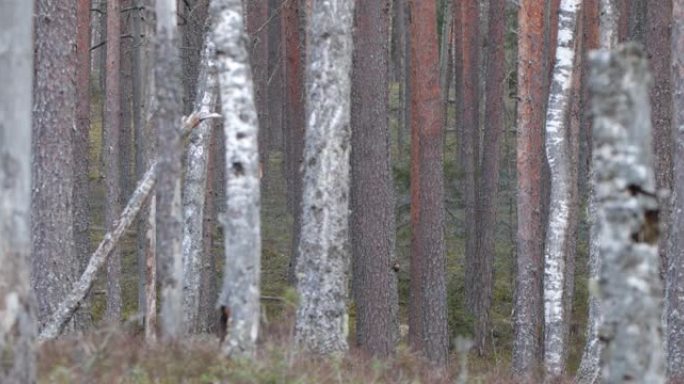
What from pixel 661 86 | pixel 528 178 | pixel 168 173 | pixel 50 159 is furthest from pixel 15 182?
pixel 661 86

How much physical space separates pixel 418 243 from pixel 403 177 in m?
11.9

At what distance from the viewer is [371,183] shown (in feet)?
52.3

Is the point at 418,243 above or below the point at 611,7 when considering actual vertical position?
below

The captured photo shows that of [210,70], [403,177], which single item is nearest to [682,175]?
[210,70]

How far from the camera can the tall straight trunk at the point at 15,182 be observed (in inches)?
235

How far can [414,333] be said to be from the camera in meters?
18.8

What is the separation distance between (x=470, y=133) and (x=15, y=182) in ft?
65.4

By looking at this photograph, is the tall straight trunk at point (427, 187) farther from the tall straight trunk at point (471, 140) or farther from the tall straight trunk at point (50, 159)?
the tall straight trunk at point (50, 159)

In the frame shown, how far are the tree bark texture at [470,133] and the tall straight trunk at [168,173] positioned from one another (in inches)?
595

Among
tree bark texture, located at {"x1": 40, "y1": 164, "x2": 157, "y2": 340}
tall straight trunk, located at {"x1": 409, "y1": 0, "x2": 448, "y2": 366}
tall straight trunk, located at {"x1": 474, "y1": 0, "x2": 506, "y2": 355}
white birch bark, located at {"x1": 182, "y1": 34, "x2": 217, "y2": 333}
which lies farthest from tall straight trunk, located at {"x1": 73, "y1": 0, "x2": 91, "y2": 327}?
tall straight trunk, located at {"x1": 474, "y1": 0, "x2": 506, "y2": 355}

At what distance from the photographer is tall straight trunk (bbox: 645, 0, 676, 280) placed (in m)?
16.2

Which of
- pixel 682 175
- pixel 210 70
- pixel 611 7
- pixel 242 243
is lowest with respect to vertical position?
pixel 242 243

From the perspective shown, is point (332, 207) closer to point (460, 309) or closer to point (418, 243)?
point (418, 243)

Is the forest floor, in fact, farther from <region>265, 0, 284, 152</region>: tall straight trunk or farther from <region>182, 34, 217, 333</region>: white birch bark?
<region>182, 34, 217, 333</region>: white birch bark
